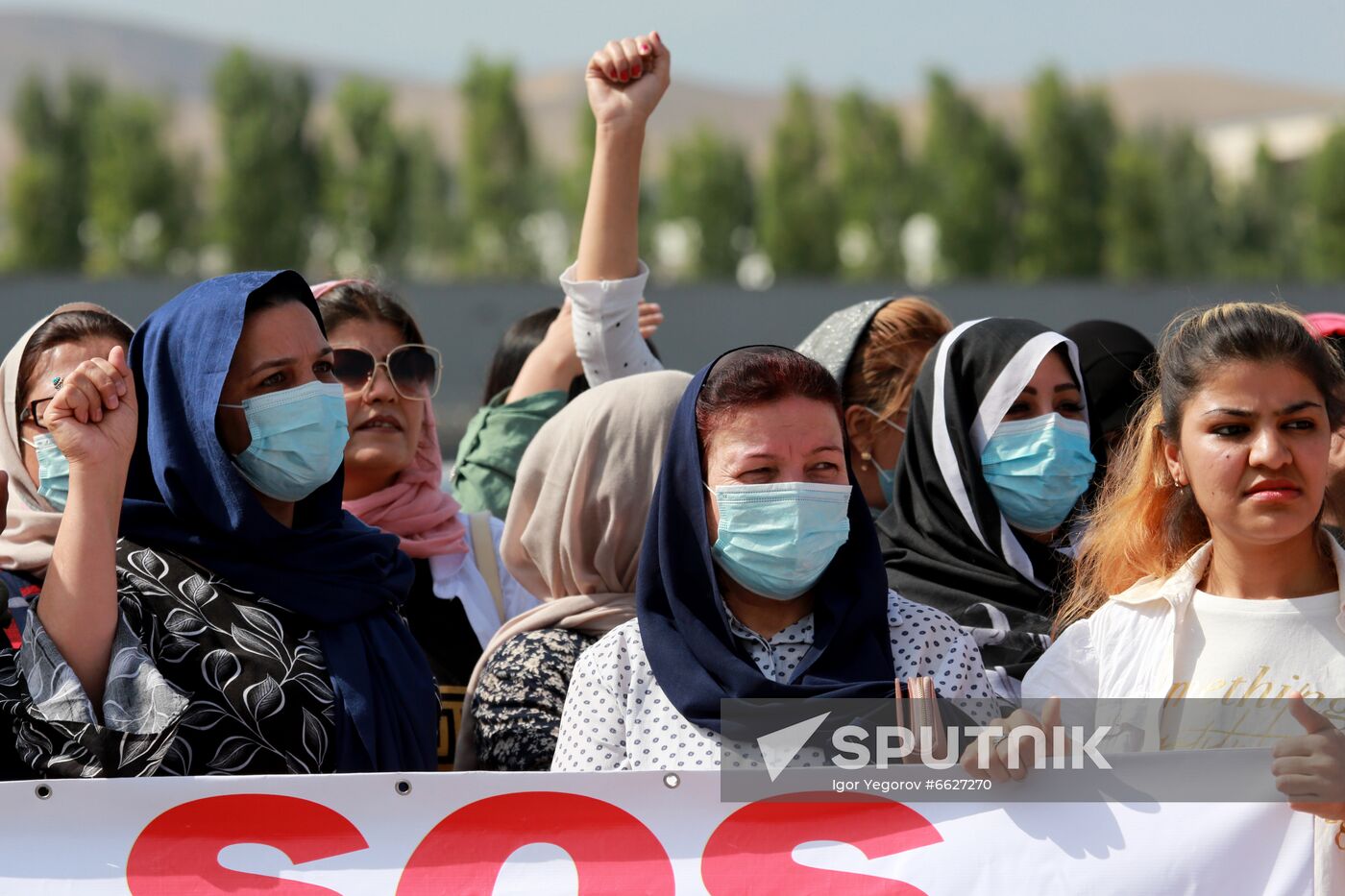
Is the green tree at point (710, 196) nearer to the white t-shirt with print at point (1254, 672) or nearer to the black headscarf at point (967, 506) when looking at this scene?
the black headscarf at point (967, 506)

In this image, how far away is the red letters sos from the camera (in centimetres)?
284

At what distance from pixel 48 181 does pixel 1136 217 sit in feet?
87.8

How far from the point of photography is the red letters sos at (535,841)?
2.84 m

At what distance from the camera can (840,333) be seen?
457 centimetres

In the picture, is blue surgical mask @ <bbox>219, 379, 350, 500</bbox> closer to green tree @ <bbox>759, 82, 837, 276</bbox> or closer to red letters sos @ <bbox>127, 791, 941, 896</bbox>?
red letters sos @ <bbox>127, 791, 941, 896</bbox>

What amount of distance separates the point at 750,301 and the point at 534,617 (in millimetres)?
23344

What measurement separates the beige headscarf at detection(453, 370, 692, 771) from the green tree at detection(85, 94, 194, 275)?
38.5 metres

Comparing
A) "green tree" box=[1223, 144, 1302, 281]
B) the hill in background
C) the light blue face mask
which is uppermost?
the hill in background

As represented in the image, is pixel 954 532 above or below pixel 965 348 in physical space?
below

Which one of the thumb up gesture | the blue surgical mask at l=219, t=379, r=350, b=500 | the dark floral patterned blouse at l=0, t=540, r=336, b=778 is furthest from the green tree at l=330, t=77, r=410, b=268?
the thumb up gesture

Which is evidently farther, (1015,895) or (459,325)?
(459,325)

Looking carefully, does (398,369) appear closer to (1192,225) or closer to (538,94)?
(1192,225)

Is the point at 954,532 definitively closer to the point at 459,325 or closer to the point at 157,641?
the point at 157,641

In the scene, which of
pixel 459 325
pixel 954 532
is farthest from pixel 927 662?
pixel 459 325
